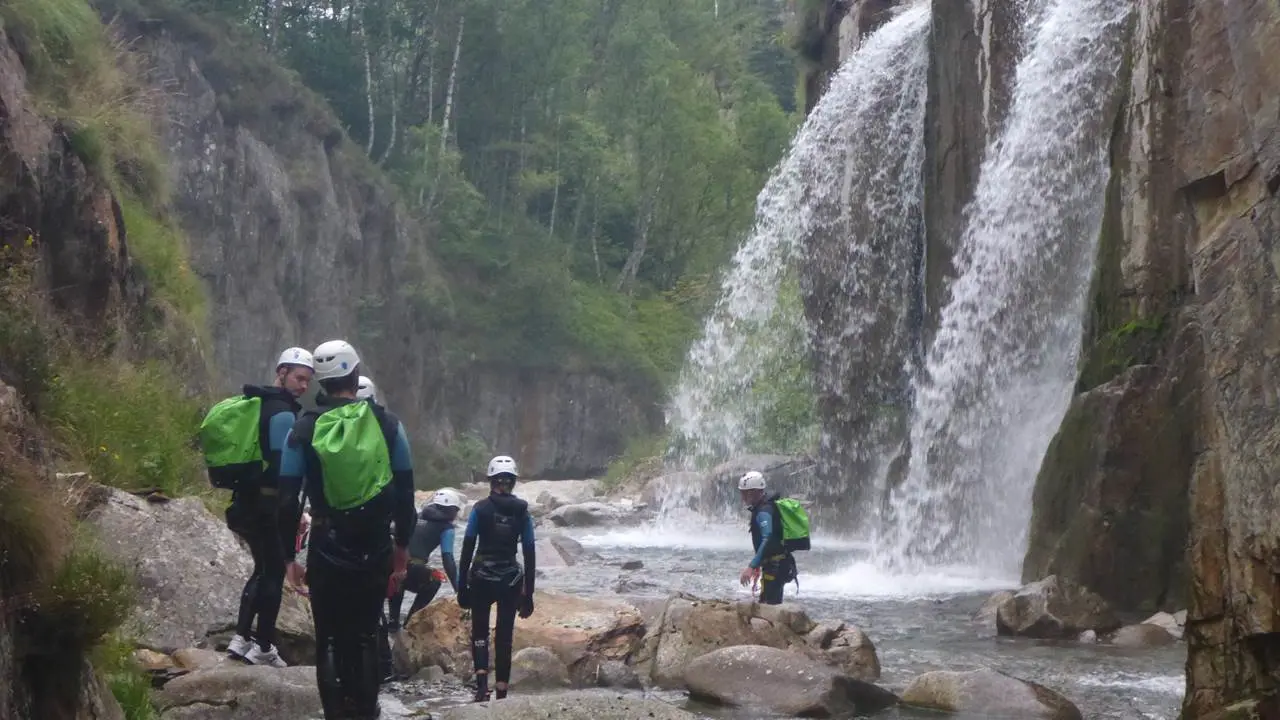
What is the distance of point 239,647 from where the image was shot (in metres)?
7.80

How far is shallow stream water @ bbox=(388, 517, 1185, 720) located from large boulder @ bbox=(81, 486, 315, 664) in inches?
38.3

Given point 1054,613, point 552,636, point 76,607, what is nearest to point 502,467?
point 552,636

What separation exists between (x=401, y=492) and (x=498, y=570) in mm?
2696

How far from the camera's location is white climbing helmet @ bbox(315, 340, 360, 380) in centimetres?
606

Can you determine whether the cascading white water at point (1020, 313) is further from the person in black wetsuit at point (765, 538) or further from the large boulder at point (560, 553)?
the person in black wetsuit at point (765, 538)

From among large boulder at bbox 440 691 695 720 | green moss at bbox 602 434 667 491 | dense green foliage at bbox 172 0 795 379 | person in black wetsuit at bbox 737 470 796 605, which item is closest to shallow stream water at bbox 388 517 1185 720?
person in black wetsuit at bbox 737 470 796 605

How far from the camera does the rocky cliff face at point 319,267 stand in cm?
3750

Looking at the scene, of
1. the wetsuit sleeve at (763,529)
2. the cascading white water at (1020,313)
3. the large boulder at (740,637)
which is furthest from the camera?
the cascading white water at (1020,313)

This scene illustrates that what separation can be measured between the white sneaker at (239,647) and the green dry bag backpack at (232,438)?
917 millimetres

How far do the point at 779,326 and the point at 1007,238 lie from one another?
1483 cm

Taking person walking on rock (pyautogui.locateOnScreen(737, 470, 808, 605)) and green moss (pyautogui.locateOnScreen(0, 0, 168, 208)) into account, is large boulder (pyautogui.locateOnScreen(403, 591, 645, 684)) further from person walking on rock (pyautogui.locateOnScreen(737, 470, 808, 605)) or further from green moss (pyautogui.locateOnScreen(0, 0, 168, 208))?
green moss (pyautogui.locateOnScreen(0, 0, 168, 208))

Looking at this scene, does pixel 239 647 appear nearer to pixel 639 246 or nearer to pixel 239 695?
pixel 239 695

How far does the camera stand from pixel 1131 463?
43.8 ft

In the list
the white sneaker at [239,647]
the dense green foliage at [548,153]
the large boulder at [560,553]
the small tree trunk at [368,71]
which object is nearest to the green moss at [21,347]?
the white sneaker at [239,647]
